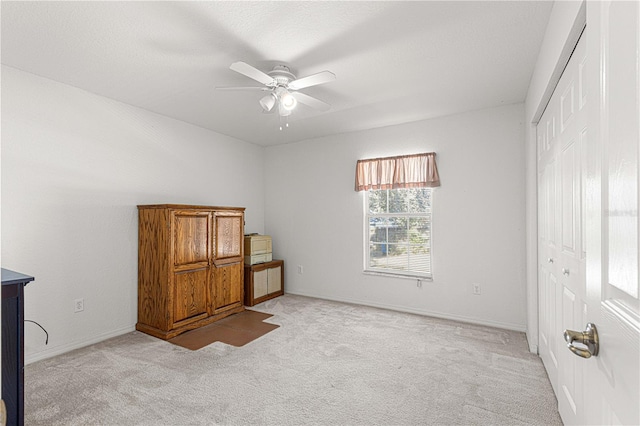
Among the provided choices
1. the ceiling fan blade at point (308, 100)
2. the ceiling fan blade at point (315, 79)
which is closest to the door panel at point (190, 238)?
the ceiling fan blade at point (308, 100)

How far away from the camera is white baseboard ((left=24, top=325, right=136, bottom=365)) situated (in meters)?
2.81

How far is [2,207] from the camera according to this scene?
2688mm

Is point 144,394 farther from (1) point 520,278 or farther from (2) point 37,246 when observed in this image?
(1) point 520,278

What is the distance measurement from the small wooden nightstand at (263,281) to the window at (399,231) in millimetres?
1483

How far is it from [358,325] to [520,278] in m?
1.93

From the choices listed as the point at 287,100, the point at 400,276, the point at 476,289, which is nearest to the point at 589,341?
the point at 287,100

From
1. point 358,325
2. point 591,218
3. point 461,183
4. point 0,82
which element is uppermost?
point 0,82

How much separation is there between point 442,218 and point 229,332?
116 inches

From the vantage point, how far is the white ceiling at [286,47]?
6.57 feet

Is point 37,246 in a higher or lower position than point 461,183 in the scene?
lower

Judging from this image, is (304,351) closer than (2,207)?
No

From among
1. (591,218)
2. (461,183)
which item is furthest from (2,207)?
(461,183)

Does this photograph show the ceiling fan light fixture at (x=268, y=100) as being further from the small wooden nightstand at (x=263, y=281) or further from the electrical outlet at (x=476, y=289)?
the electrical outlet at (x=476, y=289)

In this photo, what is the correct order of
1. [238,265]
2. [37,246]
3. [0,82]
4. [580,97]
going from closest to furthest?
[580,97] < [0,82] < [37,246] < [238,265]
